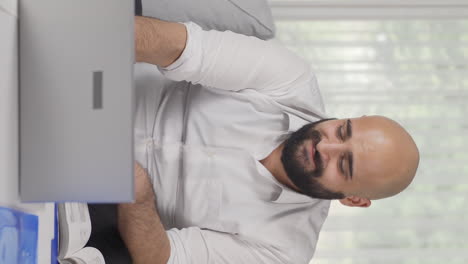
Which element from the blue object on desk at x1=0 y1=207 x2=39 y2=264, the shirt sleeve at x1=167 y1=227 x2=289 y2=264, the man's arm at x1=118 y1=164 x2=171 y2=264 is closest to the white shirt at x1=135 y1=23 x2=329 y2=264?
the shirt sleeve at x1=167 y1=227 x2=289 y2=264

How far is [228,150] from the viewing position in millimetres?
1430

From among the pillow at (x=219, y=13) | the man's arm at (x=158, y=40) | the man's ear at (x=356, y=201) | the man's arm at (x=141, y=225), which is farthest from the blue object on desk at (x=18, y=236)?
the man's ear at (x=356, y=201)

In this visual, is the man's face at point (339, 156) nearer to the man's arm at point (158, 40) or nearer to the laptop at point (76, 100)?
the man's arm at point (158, 40)

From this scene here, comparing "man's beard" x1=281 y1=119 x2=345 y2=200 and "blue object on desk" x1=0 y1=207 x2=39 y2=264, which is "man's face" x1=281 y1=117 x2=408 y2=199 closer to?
"man's beard" x1=281 y1=119 x2=345 y2=200

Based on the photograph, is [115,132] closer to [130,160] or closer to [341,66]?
[130,160]

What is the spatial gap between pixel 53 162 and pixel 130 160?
13 centimetres

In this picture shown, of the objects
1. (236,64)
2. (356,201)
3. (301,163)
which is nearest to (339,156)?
(301,163)

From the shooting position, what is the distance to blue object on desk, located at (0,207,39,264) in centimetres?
74

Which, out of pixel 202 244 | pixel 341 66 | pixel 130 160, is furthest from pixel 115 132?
pixel 341 66

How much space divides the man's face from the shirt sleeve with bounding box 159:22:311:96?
0.16m

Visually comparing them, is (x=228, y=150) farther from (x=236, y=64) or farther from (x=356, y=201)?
(x=356, y=201)

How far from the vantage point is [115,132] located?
744 millimetres

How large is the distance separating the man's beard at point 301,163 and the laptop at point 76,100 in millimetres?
744

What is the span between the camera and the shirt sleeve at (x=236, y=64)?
126 centimetres
